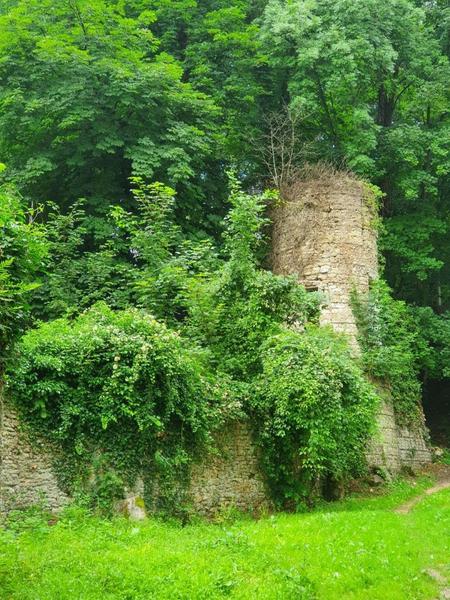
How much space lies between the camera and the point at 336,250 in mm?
18297

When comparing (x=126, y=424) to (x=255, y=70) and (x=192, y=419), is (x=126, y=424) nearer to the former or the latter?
(x=192, y=419)

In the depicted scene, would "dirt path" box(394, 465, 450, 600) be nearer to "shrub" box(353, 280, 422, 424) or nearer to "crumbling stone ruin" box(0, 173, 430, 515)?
"crumbling stone ruin" box(0, 173, 430, 515)

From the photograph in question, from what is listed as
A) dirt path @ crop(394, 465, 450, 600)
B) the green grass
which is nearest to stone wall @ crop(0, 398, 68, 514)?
the green grass

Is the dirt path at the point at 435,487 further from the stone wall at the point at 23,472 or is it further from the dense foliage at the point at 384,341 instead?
the stone wall at the point at 23,472

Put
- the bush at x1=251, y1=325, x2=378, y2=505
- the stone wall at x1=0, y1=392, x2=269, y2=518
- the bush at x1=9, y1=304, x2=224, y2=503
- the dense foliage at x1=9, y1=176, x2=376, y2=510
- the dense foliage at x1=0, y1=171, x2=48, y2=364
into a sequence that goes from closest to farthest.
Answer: the dense foliage at x1=0, y1=171, x2=48, y2=364 < the stone wall at x1=0, y1=392, x2=269, y2=518 < the bush at x1=9, y1=304, x2=224, y2=503 < the dense foliage at x1=9, y1=176, x2=376, y2=510 < the bush at x1=251, y1=325, x2=378, y2=505

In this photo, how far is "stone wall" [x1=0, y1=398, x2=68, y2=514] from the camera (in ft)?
31.4

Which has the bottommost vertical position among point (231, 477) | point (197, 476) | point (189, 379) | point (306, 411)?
point (231, 477)

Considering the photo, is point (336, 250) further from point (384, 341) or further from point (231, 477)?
point (231, 477)

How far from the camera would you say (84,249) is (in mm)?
19219

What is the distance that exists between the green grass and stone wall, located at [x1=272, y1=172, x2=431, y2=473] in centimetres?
739

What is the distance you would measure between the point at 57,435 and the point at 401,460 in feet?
36.8

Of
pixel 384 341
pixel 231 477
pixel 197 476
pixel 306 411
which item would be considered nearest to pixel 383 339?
pixel 384 341

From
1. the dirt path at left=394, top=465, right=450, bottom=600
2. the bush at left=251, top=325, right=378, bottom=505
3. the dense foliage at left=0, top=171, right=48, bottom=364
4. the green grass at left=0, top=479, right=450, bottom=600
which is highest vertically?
the dense foliage at left=0, top=171, right=48, bottom=364

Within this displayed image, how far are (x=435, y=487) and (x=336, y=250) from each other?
705 cm
